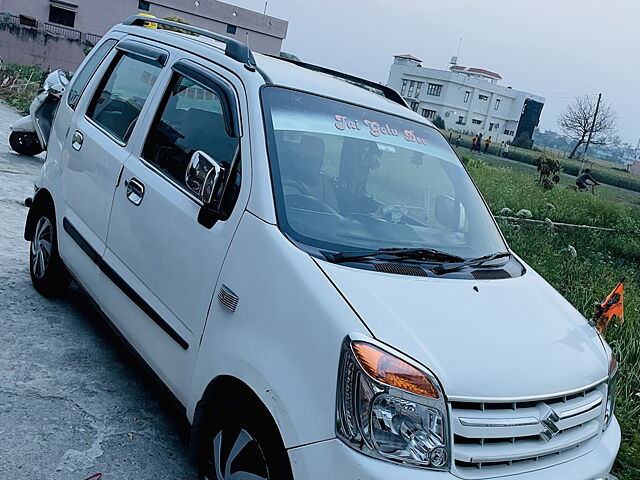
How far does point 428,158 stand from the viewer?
3.54 meters

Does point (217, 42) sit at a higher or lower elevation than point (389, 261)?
higher

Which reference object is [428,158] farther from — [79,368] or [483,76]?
[483,76]

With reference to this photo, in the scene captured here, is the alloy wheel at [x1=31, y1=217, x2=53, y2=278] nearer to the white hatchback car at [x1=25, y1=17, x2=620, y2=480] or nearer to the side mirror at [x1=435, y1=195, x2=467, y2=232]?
the white hatchback car at [x1=25, y1=17, x2=620, y2=480]

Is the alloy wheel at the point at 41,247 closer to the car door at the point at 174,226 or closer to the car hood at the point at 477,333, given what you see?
the car door at the point at 174,226

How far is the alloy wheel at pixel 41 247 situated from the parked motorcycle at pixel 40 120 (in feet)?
12.6

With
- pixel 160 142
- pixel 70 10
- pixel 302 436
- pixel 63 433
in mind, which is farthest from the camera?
pixel 70 10

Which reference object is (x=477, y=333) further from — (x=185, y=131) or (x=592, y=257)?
(x=592, y=257)

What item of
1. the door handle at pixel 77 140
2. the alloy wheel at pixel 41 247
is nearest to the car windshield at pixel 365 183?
the door handle at pixel 77 140

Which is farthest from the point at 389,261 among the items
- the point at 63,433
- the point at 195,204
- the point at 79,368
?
the point at 79,368

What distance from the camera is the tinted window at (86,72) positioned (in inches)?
176

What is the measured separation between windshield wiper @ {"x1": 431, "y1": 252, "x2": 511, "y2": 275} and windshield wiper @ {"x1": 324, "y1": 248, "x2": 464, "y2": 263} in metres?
0.05

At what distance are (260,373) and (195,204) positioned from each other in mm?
1007

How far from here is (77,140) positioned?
4270 millimetres

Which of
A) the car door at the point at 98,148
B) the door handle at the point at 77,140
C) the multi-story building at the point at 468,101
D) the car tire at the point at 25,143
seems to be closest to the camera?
the car door at the point at 98,148
